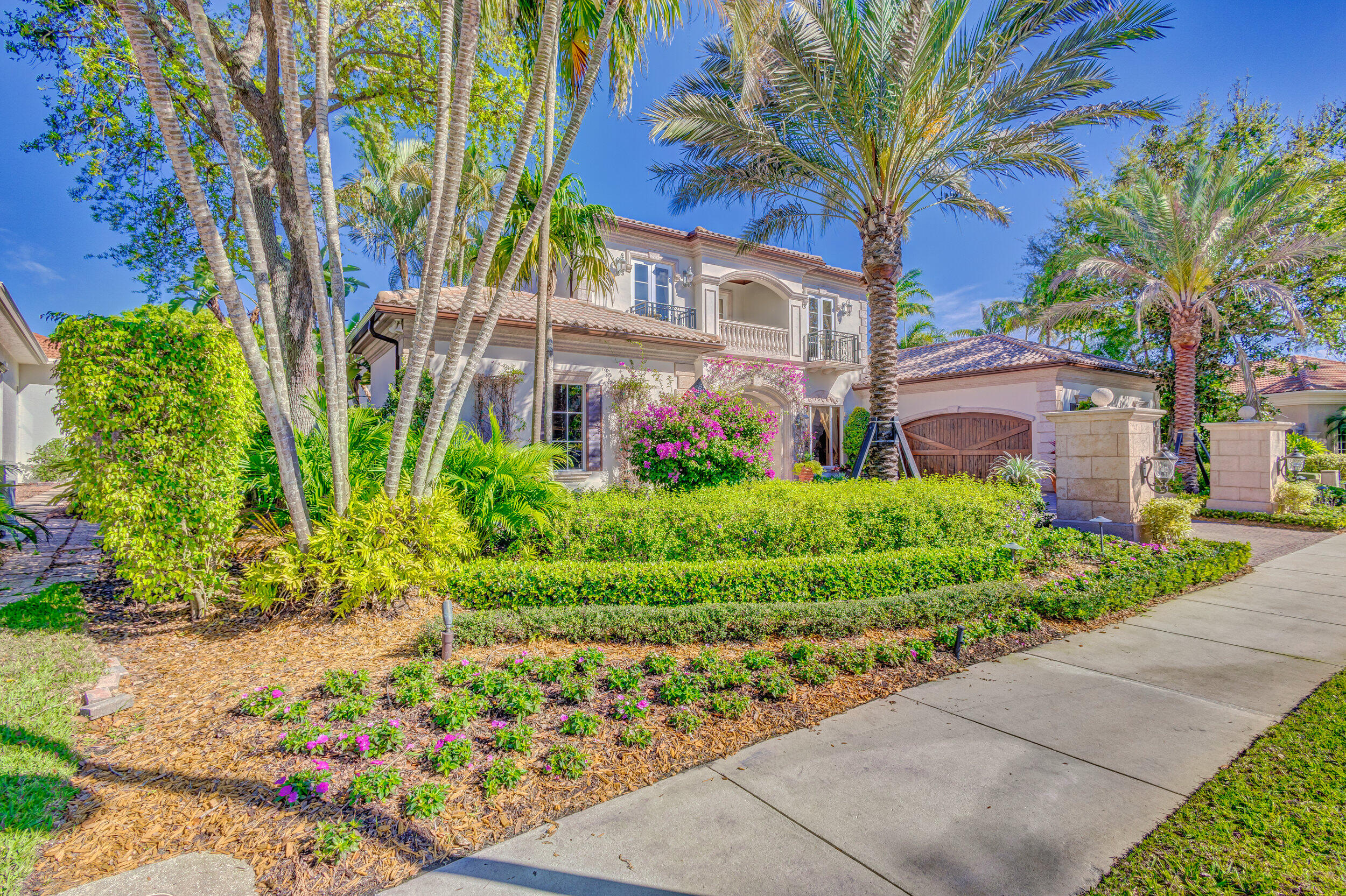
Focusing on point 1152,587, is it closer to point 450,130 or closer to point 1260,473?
point 450,130

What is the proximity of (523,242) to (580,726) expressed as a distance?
4479 millimetres

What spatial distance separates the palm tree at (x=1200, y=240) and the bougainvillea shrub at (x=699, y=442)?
39.0 feet

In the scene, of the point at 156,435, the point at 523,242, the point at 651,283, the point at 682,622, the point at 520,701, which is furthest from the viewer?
the point at 651,283

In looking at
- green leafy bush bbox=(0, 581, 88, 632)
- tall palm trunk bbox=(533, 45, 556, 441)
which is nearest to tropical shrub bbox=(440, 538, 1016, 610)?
green leafy bush bbox=(0, 581, 88, 632)

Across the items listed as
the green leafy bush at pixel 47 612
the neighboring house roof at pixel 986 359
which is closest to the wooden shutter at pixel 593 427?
the green leafy bush at pixel 47 612

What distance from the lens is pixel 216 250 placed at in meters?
4.48

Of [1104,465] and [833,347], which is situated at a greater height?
[833,347]

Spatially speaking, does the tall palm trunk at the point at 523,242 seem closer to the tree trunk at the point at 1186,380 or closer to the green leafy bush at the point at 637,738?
the green leafy bush at the point at 637,738

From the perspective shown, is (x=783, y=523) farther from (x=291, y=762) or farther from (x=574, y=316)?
(x=574, y=316)

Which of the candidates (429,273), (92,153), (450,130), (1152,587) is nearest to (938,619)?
(1152,587)

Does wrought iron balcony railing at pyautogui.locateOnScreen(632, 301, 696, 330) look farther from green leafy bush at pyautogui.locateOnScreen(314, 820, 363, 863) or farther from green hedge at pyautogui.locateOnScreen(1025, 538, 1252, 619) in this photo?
green leafy bush at pyautogui.locateOnScreen(314, 820, 363, 863)

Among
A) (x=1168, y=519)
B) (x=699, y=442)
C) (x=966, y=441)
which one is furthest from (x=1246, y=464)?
(x=699, y=442)

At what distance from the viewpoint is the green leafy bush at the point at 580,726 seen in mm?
3318

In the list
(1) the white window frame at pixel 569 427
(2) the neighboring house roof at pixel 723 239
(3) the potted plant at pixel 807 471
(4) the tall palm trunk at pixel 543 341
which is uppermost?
(2) the neighboring house roof at pixel 723 239
